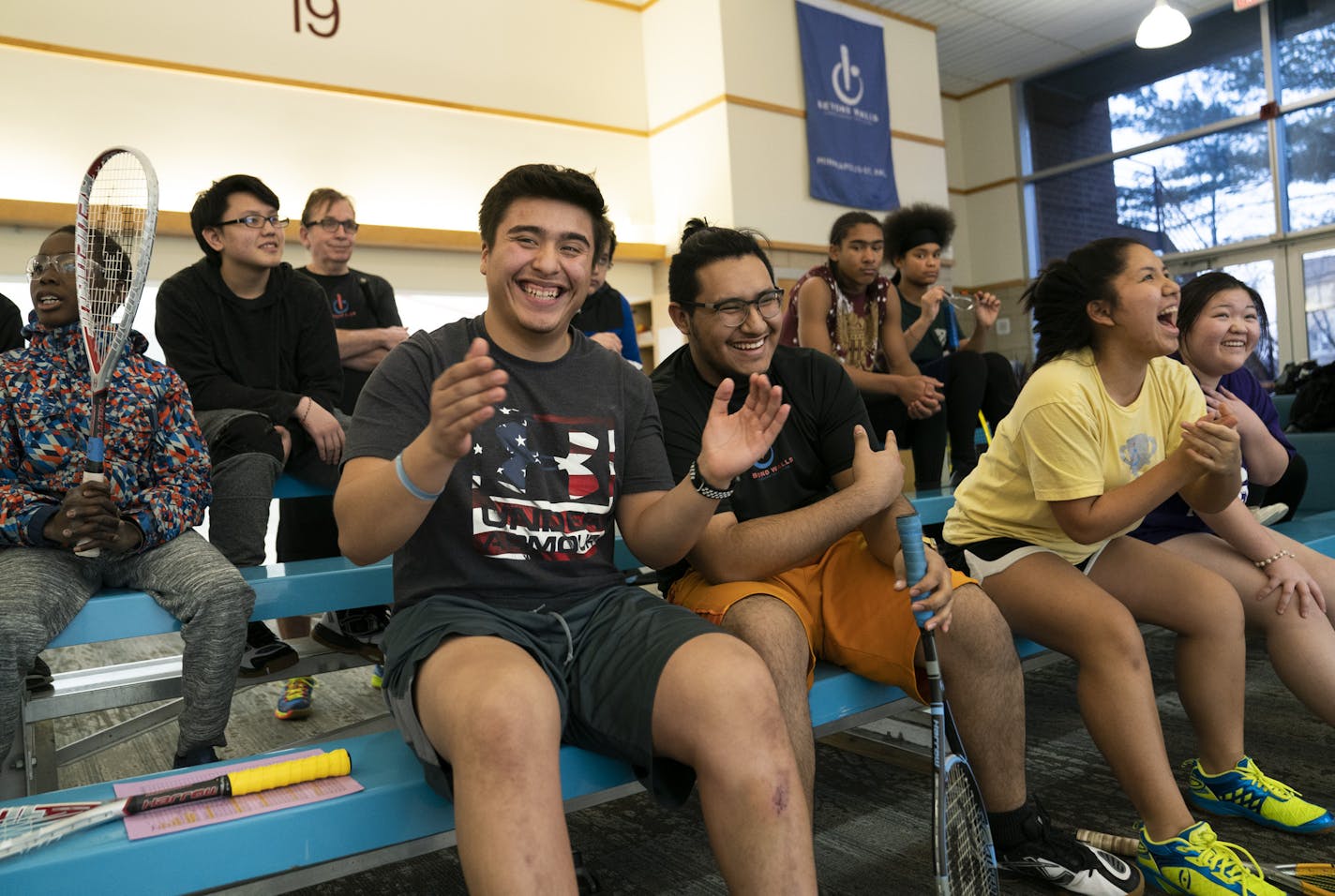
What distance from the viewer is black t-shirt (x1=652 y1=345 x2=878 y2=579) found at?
6.24 ft

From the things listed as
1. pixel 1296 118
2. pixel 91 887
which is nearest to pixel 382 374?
pixel 91 887

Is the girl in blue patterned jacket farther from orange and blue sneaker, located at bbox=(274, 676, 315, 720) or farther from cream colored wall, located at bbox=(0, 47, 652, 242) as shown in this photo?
cream colored wall, located at bbox=(0, 47, 652, 242)

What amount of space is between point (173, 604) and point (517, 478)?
787mm

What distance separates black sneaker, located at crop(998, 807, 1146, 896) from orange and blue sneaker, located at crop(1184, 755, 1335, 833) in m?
0.36

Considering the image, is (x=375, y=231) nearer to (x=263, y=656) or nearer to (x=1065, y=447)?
(x=263, y=656)

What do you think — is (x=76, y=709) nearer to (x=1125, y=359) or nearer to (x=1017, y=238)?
(x=1125, y=359)

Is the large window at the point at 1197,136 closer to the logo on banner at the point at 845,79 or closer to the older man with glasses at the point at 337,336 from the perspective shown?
the logo on banner at the point at 845,79

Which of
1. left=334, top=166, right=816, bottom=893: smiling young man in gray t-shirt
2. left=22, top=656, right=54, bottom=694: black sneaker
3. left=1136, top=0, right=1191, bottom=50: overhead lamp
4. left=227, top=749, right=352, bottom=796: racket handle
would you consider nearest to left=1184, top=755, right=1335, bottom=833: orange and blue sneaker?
left=334, top=166, right=816, bottom=893: smiling young man in gray t-shirt

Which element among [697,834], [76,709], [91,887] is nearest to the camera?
[91,887]

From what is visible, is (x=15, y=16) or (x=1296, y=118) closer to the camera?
(x=15, y=16)

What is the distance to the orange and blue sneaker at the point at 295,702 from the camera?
10.2 feet

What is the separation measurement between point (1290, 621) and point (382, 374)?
186 centimetres

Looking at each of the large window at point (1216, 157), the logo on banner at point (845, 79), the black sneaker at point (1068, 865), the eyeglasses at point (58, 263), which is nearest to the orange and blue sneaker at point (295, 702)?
the eyeglasses at point (58, 263)

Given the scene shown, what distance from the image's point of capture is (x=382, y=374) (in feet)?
4.85
